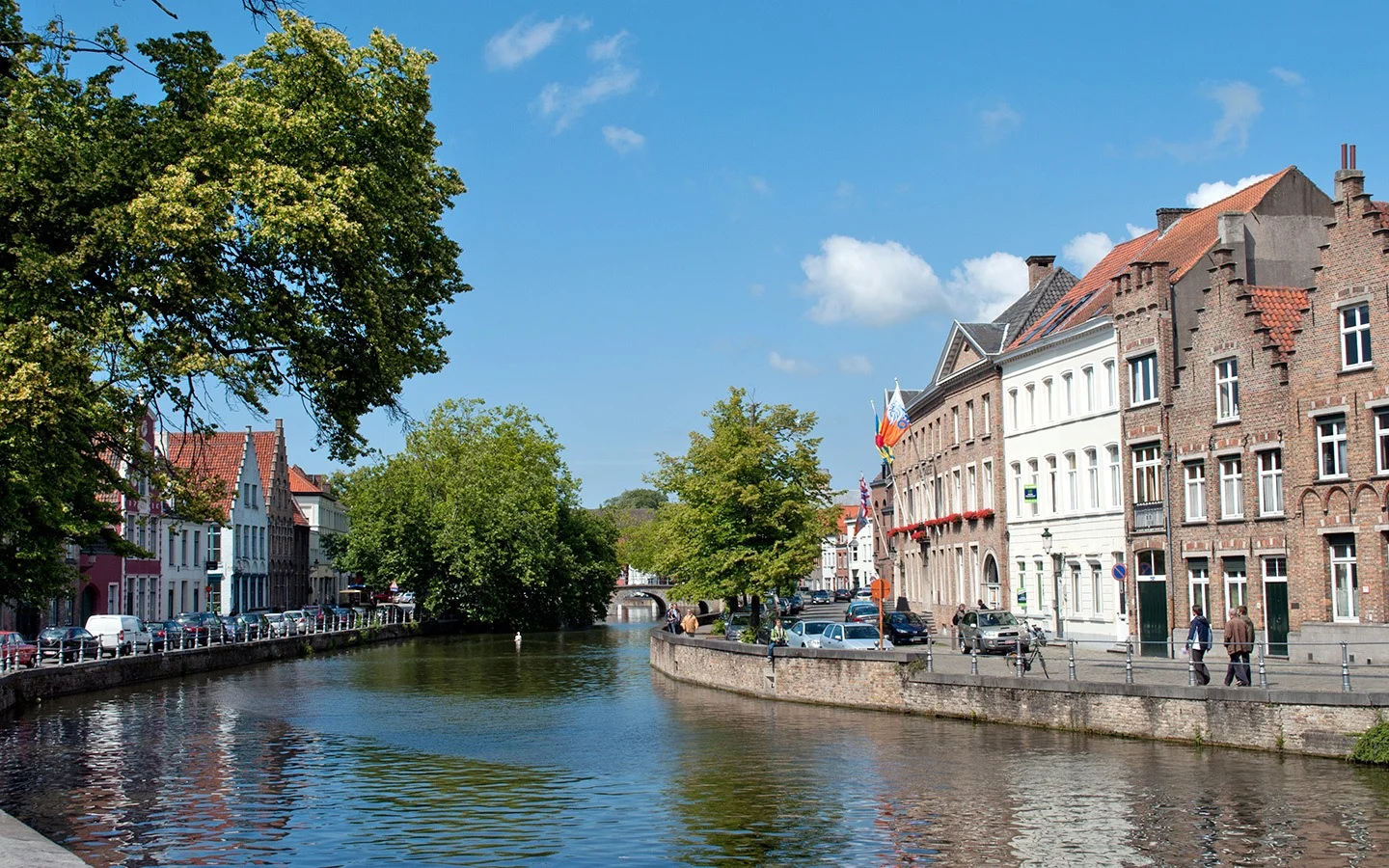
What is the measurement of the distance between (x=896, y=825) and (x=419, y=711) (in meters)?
21.2

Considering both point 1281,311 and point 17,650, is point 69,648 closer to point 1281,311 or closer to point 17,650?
point 17,650

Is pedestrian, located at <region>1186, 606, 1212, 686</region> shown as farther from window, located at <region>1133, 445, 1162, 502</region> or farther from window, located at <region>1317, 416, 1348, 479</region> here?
window, located at <region>1133, 445, 1162, 502</region>

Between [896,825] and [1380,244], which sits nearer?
[896,825]

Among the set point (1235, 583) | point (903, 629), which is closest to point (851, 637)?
point (903, 629)

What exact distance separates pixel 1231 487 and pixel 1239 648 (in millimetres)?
10488

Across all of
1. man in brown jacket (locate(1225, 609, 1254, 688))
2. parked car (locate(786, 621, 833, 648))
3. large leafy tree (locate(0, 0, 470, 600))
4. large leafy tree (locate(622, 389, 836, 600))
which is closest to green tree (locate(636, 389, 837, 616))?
large leafy tree (locate(622, 389, 836, 600))

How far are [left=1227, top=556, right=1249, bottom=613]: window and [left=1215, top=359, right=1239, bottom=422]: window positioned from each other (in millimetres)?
3592

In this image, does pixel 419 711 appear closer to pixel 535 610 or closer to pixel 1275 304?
pixel 1275 304

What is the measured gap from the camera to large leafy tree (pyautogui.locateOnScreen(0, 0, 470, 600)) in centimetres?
1652

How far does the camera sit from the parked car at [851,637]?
3934 centimetres

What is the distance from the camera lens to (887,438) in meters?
47.3

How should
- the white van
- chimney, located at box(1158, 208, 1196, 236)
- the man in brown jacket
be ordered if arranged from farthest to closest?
the white van → chimney, located at box(1158, 208, 1196, 236) → the man in brown jacket

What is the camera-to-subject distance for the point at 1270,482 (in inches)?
1359

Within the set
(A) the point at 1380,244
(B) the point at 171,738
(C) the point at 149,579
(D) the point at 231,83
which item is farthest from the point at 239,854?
(C) the point at 149,579
